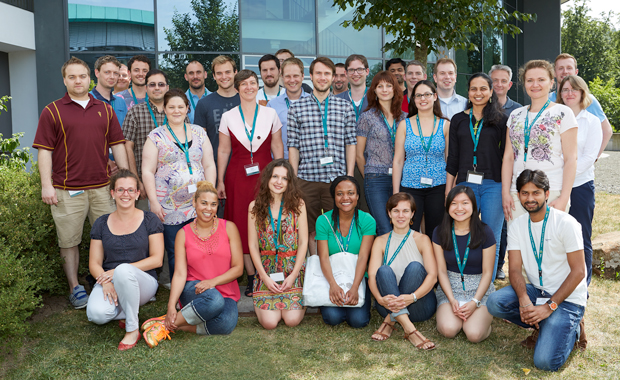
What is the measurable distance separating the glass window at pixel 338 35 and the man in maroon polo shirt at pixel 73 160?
798cm

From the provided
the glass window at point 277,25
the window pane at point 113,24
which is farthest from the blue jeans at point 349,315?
the window pane at point 113,24

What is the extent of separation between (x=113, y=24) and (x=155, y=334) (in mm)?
8779

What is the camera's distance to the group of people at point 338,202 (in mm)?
3691

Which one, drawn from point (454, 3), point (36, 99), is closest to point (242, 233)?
point (454, 3)

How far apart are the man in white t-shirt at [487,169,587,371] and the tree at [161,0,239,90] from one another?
8404 millimetres

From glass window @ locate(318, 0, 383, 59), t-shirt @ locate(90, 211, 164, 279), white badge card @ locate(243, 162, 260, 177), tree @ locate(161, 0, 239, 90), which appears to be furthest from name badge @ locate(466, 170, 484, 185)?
glass window @ locate(318, 0, 383, 59)

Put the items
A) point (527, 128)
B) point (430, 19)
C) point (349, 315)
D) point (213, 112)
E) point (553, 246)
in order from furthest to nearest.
Result: point (430, 19) → point (213, 112) → point (349, 315) → point (527, 128) → point (553, 246)

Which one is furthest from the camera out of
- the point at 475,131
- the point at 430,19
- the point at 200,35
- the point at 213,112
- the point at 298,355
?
the point at 200,35

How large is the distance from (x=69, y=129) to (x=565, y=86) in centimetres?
437

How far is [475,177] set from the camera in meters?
4.12

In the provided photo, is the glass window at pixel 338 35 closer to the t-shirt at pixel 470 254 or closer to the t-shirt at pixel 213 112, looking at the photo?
the t-shirt at pixel 213 112

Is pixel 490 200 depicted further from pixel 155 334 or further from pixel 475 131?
pixel 155 334

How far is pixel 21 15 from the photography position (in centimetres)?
1056

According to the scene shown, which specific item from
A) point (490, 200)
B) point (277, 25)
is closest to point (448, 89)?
point (490, 200)
